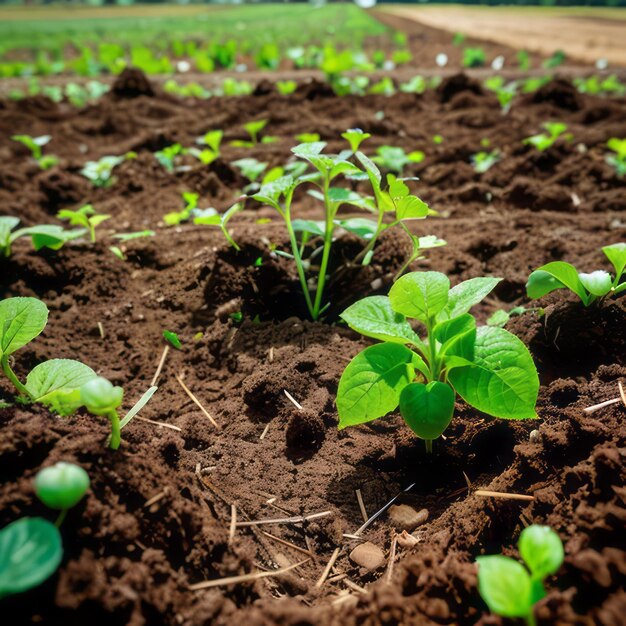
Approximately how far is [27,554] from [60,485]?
105 millimetres

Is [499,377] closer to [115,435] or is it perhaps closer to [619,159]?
[115,435]

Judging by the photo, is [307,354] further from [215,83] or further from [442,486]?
[215,83]

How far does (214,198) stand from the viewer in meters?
2.82

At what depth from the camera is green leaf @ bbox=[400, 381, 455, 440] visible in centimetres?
113

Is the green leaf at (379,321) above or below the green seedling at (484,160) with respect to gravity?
above

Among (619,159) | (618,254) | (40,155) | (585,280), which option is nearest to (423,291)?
(585,280)

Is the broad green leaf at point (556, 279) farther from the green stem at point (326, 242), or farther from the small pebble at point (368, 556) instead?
the small pebble at point (368, 556)

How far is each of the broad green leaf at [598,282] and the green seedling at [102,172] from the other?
2.60 m

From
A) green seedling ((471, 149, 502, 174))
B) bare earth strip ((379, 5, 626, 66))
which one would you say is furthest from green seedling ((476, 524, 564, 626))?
bare earth strip ((379, 5, 626, 66))

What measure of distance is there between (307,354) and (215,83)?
562 centimetres

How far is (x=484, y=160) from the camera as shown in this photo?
3.12 metres

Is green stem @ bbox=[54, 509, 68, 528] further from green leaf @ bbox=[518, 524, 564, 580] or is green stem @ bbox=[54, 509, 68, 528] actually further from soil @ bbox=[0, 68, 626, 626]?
green leaf @ bbox=[518, 524, 564, 580]

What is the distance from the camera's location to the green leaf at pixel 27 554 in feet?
2.41

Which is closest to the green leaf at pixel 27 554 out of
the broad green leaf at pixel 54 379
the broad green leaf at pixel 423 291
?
the broad green leaf at pixel 54 379
